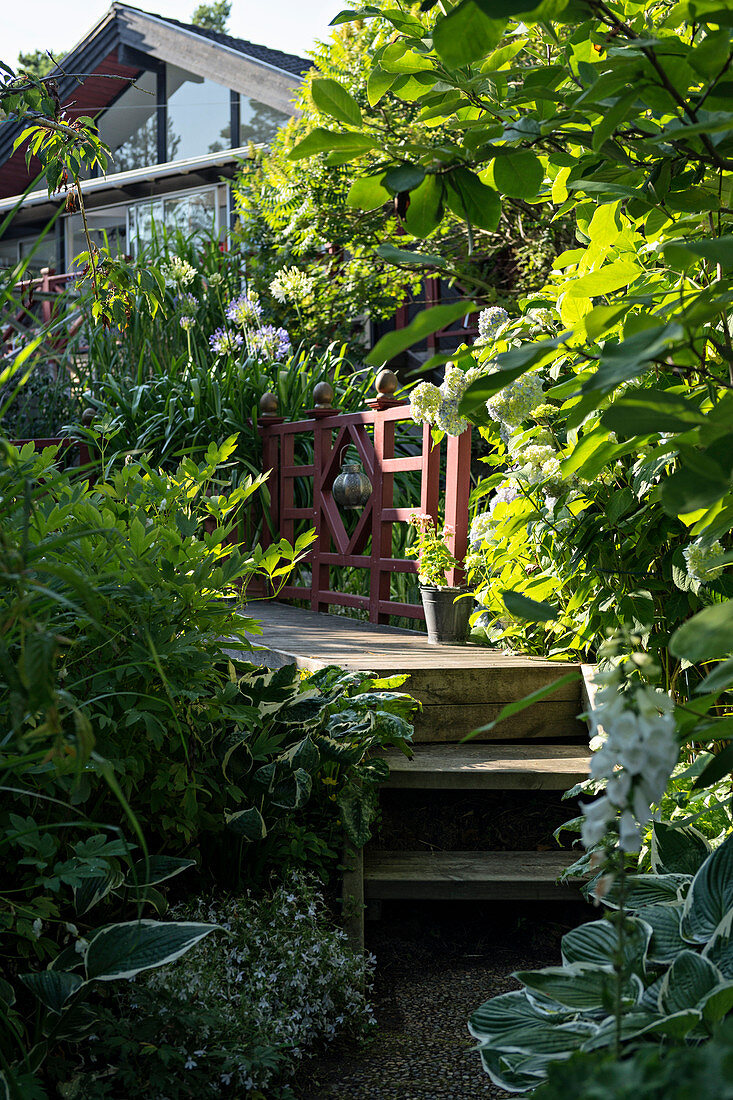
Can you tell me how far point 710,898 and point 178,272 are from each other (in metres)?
7.56

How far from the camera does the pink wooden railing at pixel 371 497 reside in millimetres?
3988

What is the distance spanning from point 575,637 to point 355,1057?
1.40 metres

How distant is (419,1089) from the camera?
1772 millimetres

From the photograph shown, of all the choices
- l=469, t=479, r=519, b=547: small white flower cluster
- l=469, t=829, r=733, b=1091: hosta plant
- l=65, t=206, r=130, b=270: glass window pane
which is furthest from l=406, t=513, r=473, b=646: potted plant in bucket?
l=65, t=206, r=130, b=270: glass window pane

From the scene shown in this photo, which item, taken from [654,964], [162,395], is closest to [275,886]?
[654,964]

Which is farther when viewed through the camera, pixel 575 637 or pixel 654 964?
pixel 575 637

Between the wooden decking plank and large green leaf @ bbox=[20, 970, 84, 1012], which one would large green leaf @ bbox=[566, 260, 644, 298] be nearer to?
large green leaf @ bbox=[20, 970, 84, 1012]

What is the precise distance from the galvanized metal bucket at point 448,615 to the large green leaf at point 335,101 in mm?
2920

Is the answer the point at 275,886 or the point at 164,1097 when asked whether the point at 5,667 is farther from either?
the point at 275,886

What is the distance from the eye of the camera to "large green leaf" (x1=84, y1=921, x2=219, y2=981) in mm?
1393

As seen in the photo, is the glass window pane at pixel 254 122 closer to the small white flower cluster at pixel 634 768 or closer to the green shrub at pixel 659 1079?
the small white flower cluster at pixel 634 768

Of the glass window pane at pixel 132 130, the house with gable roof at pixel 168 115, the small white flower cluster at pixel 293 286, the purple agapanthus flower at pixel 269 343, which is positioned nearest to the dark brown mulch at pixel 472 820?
the purple agapanthus flower at pixel 269 343

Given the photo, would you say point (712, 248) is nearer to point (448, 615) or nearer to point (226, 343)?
point (448, 615)

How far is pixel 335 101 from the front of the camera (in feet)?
3.18
